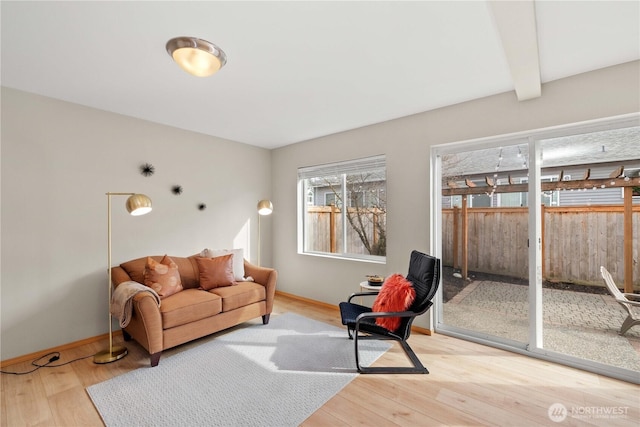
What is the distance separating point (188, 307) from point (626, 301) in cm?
387

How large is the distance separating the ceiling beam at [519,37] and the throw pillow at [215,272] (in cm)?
331

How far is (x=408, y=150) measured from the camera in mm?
3391

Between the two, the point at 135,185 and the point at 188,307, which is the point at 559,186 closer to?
the point at 188,307

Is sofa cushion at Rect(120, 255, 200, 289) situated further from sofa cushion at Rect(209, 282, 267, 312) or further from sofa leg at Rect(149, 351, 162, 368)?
sofa leg at Rect(149, 351, 162, 368)

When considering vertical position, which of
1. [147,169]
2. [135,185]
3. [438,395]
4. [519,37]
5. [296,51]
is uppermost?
[296,51]

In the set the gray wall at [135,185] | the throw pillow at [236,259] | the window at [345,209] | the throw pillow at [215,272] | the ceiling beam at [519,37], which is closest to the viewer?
the ceiling beam at [519,37]

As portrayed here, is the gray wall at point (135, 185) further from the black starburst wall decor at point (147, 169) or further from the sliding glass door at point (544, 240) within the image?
the sliding glass door at point (544, 240)

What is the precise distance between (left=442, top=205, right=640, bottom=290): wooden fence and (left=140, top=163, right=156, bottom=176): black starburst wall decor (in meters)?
3.56

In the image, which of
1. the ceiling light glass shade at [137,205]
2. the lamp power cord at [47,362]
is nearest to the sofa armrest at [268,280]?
the ceiling light glass shade at [137,205]

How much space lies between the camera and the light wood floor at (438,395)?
187 cm

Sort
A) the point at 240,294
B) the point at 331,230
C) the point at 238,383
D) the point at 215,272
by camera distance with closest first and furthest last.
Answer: the point at 238,383, the point at 240,294, the point at 215,272, the point at 331,230

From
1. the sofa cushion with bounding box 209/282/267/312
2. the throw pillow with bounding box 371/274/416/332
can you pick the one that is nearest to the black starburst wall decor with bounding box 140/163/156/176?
the sofa cushion with bounding box 209/282/267/312

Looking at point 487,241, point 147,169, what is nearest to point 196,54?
point 147,169

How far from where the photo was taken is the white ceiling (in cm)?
167
